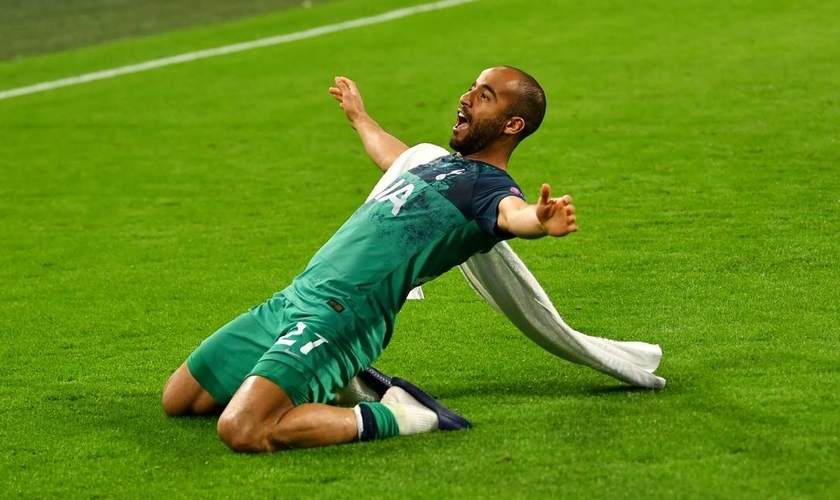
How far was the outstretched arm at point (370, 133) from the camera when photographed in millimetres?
5855

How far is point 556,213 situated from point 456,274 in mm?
2944

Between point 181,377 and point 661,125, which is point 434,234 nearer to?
point 181,377

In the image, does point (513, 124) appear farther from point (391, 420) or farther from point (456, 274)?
point (456, 274)

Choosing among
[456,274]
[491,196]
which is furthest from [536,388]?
[456,274]

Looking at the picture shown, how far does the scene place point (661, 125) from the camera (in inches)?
406

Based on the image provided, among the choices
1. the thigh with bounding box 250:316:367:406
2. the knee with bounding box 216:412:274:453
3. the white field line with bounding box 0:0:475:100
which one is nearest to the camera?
the knee with bounding box 216:412:274:453

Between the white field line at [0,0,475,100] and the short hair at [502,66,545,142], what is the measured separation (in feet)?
29.7

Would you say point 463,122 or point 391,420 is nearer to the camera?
point 391,420

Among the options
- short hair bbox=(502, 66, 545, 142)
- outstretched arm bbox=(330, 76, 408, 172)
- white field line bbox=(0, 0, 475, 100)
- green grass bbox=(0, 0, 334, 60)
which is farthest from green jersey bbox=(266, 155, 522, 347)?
green grass bbox=(0, 0, 334, 60)

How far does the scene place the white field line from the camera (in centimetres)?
1348

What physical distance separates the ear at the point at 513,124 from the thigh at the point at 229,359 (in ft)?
4.08

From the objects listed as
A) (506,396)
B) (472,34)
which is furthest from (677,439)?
(472,34)

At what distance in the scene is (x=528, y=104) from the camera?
5.18m

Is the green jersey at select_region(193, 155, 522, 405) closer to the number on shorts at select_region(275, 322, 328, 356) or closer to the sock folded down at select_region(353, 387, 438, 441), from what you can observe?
the number on shorts at select_region(275, 322, 328, 356)
